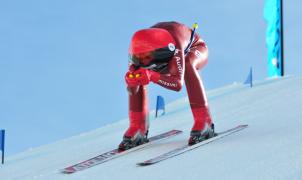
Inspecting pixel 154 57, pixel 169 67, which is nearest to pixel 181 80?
pixel 169 67

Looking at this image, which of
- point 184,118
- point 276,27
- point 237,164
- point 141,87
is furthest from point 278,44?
point 237,164

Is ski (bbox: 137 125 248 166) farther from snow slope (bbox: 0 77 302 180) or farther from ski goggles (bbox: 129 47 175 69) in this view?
ski goggles (bbox: 129 47 175 69)

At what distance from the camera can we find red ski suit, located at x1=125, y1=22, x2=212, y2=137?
4293mm

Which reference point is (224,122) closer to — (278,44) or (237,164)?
(237,164)

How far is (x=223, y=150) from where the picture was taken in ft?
12.3

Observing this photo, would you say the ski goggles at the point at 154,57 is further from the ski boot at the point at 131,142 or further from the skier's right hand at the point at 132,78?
the ski boot at the point at 131,142

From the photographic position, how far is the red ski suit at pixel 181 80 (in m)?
4.29

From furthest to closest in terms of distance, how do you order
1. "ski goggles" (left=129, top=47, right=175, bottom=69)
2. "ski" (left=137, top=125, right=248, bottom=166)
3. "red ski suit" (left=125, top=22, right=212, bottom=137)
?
"ski goggles" (left=129, top=47, right=175, bottom=69), "red ski suit" (left=125, top=22, right=212, bottom=137), "ski" (left=137, top=125, right=248, bottom=166)

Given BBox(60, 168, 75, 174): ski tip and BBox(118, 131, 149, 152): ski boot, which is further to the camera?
BBox(118, 131, 149, 152): ski boot

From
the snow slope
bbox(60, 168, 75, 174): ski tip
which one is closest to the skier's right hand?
the snow slope

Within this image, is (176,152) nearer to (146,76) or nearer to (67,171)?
(146,76)

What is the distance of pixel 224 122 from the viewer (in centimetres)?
553

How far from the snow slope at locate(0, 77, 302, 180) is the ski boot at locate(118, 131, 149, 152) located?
0.18 meters

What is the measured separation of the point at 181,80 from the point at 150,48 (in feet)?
1.34
